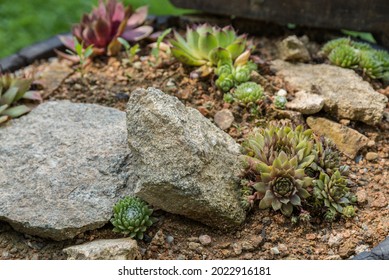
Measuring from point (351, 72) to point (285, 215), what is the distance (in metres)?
1.19

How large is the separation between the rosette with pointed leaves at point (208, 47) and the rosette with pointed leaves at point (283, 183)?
3.15 feet

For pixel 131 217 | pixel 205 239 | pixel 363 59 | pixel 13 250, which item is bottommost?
pixel 13 250

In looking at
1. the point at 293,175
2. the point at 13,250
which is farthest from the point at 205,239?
the point at 13,250

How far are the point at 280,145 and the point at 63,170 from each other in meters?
1.02

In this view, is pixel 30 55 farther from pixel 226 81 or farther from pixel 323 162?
pixel 323 162

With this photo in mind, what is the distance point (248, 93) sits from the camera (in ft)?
11.5

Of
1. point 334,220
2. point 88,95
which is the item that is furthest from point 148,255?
point 88,95

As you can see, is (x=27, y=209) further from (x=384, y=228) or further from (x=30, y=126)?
(x=384, y=228)

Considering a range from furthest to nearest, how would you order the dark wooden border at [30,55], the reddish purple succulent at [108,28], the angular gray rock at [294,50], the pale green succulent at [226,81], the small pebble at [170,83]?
the dark wooden border at [30,55] → the reddish purple succulent at [108,28] → the angular gray rock at [294,50] → the small pebble at [170,83] → the pale green succulent at [226,81]

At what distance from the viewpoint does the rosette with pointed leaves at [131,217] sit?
2.88 metres

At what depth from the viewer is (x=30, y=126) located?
3488 millimetres

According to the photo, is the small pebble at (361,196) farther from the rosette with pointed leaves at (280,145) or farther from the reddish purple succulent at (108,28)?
the reddish purple succulent at (108,28)

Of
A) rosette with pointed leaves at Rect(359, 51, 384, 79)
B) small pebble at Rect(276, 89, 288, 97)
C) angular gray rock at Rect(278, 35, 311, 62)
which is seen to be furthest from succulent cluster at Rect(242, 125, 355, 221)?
angular gray rock at Rect(278, 35, 311, 62)

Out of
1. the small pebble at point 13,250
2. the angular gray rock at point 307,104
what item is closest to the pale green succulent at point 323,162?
the angular gray rock at point 307,104
